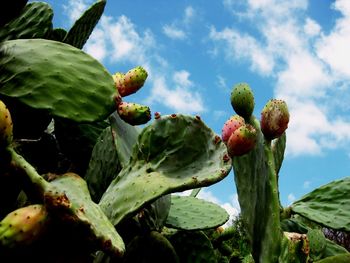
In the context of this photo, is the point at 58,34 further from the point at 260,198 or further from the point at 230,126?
the point at 260,198

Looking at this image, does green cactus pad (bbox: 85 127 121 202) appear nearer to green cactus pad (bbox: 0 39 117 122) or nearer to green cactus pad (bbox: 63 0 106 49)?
green cactus pad (bbox: 0 39 117 122)

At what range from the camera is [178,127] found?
4.07 ft

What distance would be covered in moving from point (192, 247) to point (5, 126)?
65 cm

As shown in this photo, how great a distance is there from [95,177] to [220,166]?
36 centimetres

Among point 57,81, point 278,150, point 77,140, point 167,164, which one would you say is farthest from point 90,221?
point 278,150

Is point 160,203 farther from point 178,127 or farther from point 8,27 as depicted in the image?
point 8,27

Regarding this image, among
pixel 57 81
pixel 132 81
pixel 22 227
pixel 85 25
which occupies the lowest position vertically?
pixel 22 227

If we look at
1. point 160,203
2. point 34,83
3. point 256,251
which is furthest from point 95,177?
point 256,251

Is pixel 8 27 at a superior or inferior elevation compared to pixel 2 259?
superior

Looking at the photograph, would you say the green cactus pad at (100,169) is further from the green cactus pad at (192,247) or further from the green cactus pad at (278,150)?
the green cactus pad at (278,150)

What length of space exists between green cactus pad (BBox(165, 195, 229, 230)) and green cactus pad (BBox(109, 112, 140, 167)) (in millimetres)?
211

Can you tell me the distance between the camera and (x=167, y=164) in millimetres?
1229

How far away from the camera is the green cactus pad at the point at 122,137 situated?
1.35 meters

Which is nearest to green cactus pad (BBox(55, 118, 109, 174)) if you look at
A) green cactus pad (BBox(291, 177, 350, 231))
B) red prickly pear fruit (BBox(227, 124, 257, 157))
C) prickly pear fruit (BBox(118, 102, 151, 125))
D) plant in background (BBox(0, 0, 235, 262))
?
plant in background (BBox(0, 0, 235, 262))
